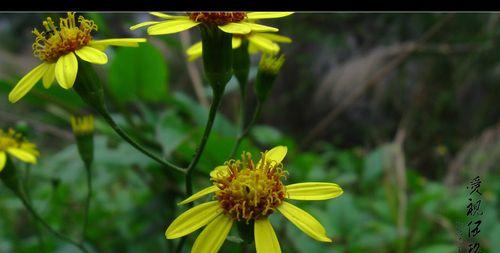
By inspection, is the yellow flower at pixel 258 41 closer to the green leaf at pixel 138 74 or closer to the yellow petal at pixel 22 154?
the yellow petal at pixel 22 154

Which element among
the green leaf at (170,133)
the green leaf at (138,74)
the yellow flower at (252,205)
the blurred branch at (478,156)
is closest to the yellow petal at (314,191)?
the yellow flower at (252,205)

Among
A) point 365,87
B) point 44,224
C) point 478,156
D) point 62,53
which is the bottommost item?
point 44,224

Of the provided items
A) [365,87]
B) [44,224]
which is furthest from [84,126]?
[365,87]

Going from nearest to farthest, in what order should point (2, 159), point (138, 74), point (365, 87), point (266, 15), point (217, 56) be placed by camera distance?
point (266, 15) < point (217, 56) < point (2, 159) < point (138, 74) < point (365, 87)

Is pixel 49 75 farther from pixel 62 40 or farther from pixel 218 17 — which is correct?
pixel 218 17

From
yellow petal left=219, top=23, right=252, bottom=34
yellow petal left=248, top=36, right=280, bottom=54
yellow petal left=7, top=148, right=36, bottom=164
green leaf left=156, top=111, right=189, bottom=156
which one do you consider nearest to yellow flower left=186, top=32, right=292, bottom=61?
yellow petal left=248, top=36, right=280, bottom=54

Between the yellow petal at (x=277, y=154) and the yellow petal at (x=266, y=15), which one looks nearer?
the yellow petal at (x=266, y=15)
